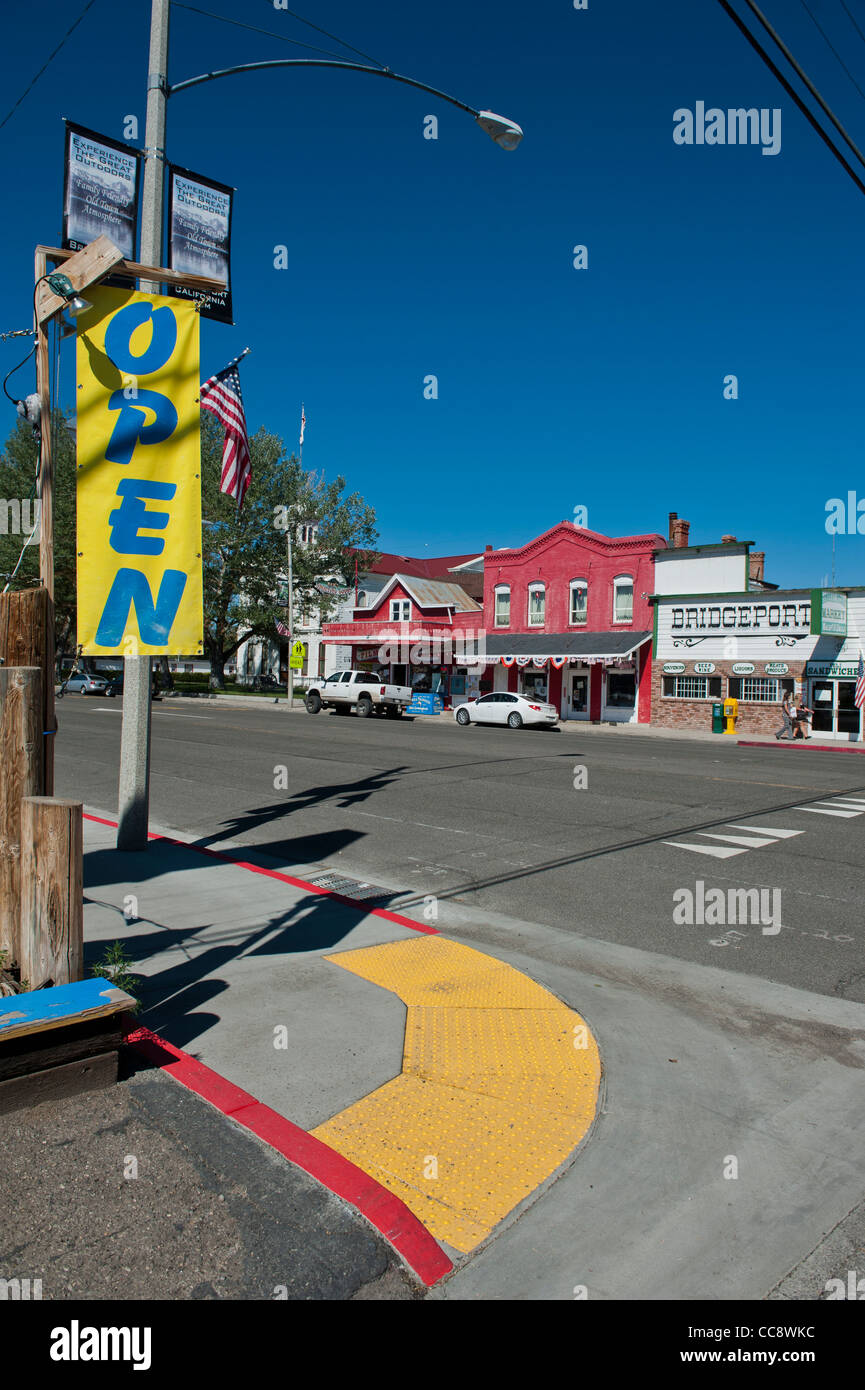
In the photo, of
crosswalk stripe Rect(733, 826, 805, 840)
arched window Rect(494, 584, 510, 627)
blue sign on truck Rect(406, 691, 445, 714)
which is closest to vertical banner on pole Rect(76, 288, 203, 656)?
crosswalk stripe Rect(733, 826, 805, 840)

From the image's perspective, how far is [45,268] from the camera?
5059 mm

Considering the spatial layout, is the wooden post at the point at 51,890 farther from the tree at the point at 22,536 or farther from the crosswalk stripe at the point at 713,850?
the tree at the point at 22,536

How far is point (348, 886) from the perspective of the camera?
8734 millimetres

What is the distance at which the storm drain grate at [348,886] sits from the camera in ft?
27.6

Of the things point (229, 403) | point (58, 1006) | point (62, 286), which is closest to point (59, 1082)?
point (58, 1006)

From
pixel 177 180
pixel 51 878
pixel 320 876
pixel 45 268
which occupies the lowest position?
pixel 320 876

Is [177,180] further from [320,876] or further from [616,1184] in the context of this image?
[616,1184]

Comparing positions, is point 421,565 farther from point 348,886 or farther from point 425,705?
point 348,886

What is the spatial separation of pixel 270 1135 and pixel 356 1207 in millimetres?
593

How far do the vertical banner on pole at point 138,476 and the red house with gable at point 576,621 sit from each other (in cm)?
3034

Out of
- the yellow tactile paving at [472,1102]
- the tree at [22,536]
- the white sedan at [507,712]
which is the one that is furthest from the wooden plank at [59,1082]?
the tree at [22,536]

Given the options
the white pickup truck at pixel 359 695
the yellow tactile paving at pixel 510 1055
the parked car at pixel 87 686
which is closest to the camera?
the yellow tactile paving at pixel 510 1055

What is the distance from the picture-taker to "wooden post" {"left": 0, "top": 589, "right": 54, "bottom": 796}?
4.56 metres
